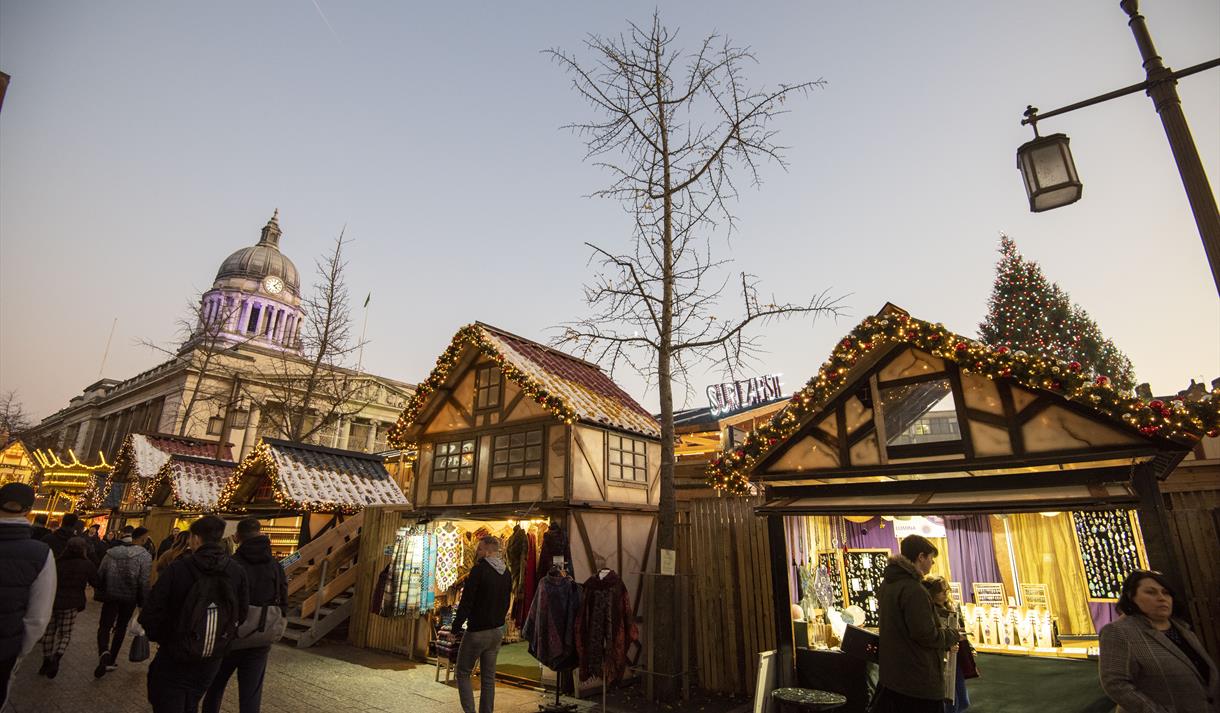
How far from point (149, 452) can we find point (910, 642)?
27.2m

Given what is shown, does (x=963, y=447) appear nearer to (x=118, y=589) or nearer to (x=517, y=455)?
(x=517, y=455)

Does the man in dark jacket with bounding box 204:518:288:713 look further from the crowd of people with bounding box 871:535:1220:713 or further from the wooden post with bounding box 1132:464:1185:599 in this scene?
the wooden post with bounding box 1132:464:1185:599

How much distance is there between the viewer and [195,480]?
19672 millimetres

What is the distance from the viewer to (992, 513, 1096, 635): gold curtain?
9.94 meters

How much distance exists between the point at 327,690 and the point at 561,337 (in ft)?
21.1

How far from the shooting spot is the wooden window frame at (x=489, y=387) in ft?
45.8

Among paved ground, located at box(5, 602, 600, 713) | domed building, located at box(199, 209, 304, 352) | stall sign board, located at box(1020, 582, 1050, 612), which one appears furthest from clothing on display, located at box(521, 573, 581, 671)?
domed building, located at box(199, 209, 304, 352)

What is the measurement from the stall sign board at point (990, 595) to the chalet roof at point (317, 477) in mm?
14181


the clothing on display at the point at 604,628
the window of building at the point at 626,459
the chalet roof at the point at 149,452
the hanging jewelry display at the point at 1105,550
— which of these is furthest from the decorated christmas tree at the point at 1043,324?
the chalet roof at the point at 149,452

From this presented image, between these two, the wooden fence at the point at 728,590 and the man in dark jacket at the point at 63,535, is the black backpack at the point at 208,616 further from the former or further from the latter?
the man in dark jacket at the point at 63,535

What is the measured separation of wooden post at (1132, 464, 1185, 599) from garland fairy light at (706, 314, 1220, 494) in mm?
634

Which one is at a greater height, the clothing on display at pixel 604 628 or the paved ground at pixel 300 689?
the clothing on display at pixel 604 628

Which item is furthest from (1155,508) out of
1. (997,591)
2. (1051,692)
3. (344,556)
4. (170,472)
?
(170,472)

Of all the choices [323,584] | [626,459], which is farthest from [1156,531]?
[323,584]
